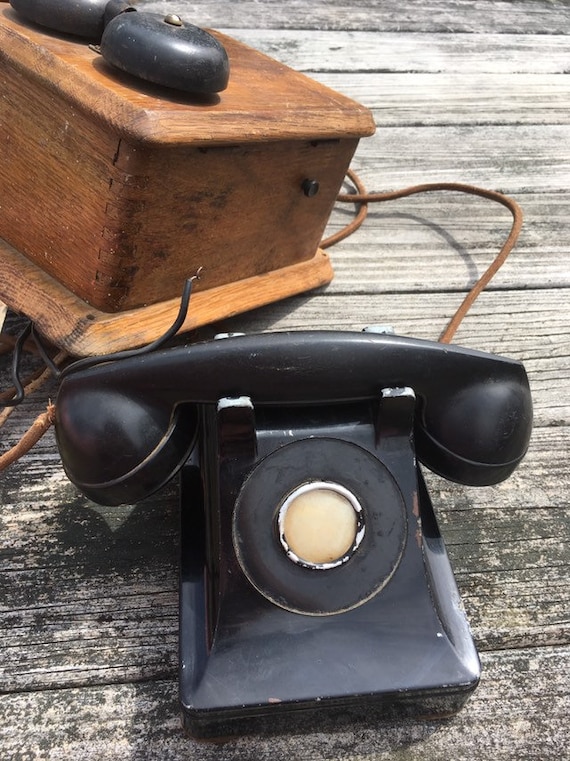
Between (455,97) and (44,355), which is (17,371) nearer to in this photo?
(44,355)

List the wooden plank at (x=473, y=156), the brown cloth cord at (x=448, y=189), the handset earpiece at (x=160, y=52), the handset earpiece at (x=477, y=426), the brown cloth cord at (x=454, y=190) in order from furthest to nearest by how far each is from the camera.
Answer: the wooden plank at (x=473, y=156), the brown cloth cord at (x=448, y=189), the brown cloth cord at (x=454, y=190), the handset earpiece at (x=160, y=52), the handset earpiece at (x=477, y=426)

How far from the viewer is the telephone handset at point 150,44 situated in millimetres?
848

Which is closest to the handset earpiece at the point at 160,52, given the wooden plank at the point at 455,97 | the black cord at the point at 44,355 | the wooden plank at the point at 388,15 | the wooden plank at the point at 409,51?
the black cord at the point at 44,355

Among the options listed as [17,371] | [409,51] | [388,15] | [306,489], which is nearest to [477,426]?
[306,489]

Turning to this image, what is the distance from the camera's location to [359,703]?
2.12ft

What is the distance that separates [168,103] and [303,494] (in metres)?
0.51

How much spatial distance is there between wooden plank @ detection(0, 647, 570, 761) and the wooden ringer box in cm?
44

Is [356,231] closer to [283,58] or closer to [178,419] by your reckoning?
[283,58]

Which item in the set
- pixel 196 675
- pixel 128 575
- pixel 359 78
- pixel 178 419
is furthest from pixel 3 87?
pixel 359 78

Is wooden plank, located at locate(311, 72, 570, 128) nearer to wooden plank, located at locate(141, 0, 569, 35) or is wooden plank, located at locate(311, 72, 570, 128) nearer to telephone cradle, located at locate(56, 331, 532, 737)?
wooden plank, located at locate(141, 0, 569, 35)

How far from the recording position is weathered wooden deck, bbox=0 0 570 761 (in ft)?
2.32

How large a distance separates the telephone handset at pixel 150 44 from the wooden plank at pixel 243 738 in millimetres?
701

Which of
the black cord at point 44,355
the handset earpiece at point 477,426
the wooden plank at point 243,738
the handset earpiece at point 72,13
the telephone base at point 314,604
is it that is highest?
the handset earpiece at point 72,13

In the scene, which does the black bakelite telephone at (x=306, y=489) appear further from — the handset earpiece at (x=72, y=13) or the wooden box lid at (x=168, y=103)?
the handset earpiece at (x=72, y=13)
